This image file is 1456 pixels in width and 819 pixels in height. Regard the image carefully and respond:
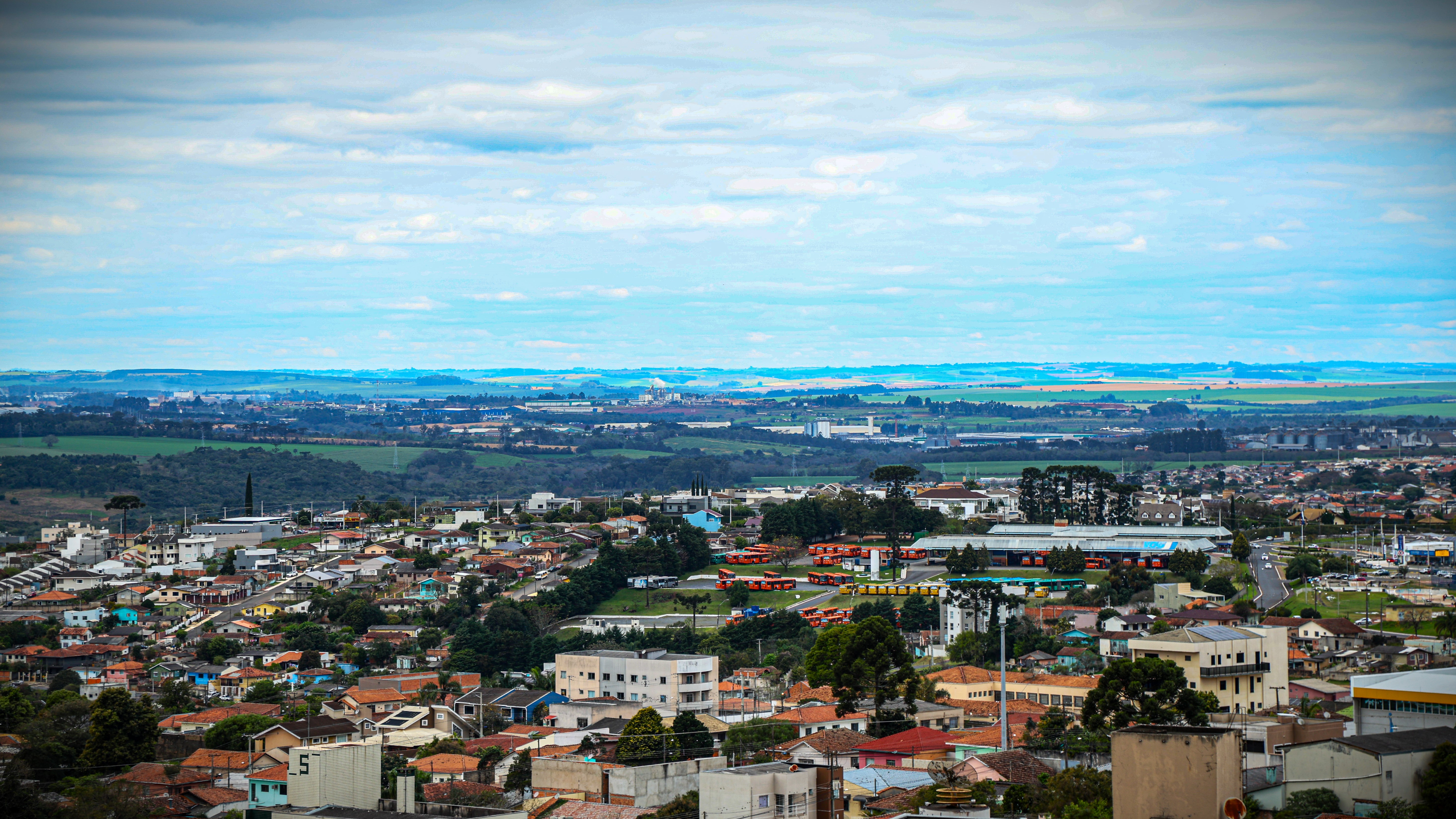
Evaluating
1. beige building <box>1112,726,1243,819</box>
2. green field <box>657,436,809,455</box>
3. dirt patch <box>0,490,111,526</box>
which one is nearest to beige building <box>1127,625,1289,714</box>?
beige building <box>1112,726,1243,819</box>

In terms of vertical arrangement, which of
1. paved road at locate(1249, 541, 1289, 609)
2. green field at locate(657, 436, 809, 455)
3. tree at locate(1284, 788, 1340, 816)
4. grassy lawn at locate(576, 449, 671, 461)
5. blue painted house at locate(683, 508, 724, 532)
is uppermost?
green field at locate(657, 436, 809, 455)

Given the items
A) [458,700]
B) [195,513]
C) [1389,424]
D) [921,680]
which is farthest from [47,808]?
[1389,424]

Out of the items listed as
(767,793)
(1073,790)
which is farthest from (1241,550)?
(767,793)

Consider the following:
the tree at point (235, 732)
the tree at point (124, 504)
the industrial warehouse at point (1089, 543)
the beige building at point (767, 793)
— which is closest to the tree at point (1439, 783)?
the beige building at point (767, 793)

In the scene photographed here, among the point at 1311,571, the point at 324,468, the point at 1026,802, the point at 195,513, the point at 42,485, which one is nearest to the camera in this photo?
the point at 1026,802

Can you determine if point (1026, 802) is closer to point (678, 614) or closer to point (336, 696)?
point (336, 696)

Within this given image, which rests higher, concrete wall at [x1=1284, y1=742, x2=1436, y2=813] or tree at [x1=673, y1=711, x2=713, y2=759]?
concrete wall at [x1=1284, y1=742, x2=1436, y2=813]

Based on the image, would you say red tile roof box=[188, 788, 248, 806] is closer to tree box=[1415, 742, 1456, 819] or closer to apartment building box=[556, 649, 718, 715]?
apartment building box=[556, 649, 718, 715]
